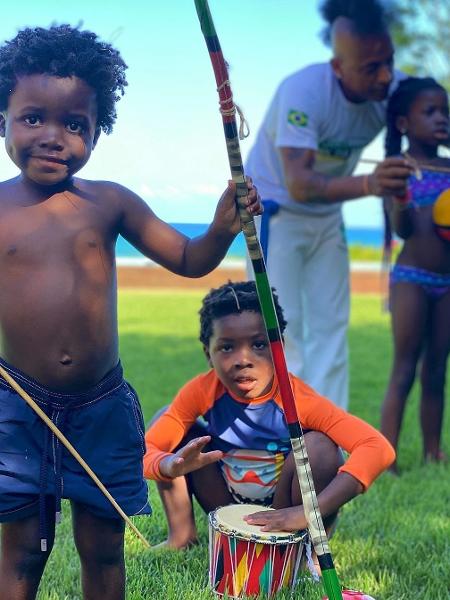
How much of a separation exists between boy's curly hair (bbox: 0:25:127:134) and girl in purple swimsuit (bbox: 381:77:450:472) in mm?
1973

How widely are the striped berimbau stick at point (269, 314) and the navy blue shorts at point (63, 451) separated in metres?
0.41

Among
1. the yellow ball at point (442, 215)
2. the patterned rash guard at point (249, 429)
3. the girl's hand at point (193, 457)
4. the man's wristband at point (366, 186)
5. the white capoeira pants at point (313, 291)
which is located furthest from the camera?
the white capoeira pants at point (313, 291)

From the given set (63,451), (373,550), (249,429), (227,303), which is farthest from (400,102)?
(63,451)

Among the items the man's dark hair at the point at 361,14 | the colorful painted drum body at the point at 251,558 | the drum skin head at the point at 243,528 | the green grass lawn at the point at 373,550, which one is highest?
the man's dark hair at the point at 361,14

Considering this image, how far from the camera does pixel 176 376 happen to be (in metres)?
6.89

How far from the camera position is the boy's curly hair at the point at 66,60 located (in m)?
2.14

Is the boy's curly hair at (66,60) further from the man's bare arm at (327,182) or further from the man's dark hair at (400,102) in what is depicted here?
the man's dark hair at (400,102)

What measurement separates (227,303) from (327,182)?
52.4 inches

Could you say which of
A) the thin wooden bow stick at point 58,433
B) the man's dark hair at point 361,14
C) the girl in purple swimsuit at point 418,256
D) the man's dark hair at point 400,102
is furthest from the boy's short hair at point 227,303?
the man's dark hair at point 361,14

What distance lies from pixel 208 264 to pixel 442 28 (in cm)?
1261

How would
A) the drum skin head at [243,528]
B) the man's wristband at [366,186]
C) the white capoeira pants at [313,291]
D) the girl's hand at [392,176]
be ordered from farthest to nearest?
the white capoeira pants at [313,291] → the man's wristband at [366,186] → the girl's hand at [392,176] → the drum skin head at [243,528]

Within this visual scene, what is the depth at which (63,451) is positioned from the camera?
218 cm

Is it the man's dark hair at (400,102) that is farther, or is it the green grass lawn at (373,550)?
the man's dark hair at (400,102)

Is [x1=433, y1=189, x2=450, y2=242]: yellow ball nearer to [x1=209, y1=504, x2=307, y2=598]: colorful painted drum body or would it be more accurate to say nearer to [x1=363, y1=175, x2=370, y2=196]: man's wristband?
[x1=363, y1=175, x2=370, y2=196]: man's wristband
